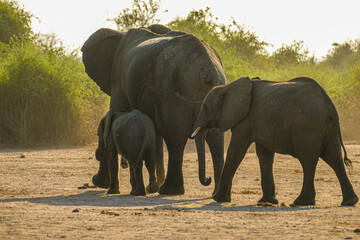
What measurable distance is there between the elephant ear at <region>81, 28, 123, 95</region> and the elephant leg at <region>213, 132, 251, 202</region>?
14.4 ft

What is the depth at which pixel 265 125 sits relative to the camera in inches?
348

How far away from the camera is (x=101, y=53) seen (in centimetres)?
1283

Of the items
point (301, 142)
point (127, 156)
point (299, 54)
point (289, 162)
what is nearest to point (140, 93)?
point (127, 156)

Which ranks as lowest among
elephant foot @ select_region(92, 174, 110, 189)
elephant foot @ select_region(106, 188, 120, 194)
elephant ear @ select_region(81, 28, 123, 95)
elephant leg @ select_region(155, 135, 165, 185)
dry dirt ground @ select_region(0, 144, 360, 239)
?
dry dirt ground @ select_region(0, 144, 360, 239)

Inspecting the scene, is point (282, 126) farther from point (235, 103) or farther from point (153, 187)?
point (153, 187)

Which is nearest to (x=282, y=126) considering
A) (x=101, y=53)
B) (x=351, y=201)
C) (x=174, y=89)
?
(x=351, y=201)

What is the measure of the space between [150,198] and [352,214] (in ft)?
9.32

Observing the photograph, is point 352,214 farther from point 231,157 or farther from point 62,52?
point 62,52

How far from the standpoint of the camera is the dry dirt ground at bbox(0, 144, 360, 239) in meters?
6.55

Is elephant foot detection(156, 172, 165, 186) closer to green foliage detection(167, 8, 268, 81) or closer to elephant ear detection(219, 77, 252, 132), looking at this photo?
elephant ear detection(219, 77, 252, 132)

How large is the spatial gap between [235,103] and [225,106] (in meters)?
0.22

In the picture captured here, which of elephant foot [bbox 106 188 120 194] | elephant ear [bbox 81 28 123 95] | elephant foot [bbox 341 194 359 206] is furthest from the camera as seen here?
elephant ear [bbox 81 28 123 95]

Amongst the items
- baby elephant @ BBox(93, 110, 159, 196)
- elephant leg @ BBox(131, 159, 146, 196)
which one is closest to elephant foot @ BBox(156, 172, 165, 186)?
baby elephant @ BBox(93, 110, 159, 196)

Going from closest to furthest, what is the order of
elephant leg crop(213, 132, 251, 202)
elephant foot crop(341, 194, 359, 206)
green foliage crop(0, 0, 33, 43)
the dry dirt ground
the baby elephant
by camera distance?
the dry dirt ground → elephant foot crop(341, 194, 359, 206) → elephant leg crop(213, 132, 251, 202) → the baby elephant → green foliage crop(0, 0, 33, 43)
